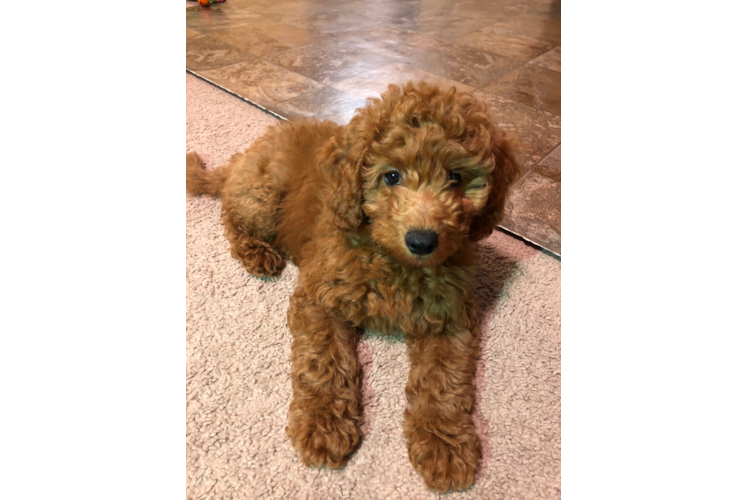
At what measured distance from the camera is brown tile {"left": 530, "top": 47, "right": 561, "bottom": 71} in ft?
14.8

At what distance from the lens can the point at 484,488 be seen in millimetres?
1410

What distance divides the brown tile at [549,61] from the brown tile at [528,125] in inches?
40.9

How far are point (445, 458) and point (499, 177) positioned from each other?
0.92m

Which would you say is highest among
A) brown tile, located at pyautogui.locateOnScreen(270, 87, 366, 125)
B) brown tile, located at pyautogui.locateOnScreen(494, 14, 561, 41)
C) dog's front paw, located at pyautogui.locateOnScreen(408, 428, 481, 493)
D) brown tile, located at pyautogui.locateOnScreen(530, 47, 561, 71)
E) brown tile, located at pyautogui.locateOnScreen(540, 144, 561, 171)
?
brown tile, located at pyautogui.locateOnScreen(494, 14, 561, 41)

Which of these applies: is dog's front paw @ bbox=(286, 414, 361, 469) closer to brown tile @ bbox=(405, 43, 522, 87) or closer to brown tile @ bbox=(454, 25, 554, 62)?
brown tile @ bbox=(405, 43, 522, 87)

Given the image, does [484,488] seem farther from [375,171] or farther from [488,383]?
[375,171]

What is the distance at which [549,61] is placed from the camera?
4625 mm

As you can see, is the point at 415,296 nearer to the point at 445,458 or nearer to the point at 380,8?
the point at 445,458

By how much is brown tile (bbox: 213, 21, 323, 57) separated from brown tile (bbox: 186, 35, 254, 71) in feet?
0.37

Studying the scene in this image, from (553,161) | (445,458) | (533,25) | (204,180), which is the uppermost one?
(533,25)

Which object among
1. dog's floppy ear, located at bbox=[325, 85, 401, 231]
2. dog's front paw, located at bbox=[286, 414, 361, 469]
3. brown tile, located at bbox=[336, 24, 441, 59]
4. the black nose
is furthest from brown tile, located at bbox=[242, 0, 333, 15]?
dog's front paw, located at bbox=[286, 414, 361, 469]

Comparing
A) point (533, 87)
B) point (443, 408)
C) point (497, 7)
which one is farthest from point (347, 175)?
point (497, 7)

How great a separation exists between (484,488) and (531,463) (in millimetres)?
200

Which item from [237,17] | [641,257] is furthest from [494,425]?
[237,17]
